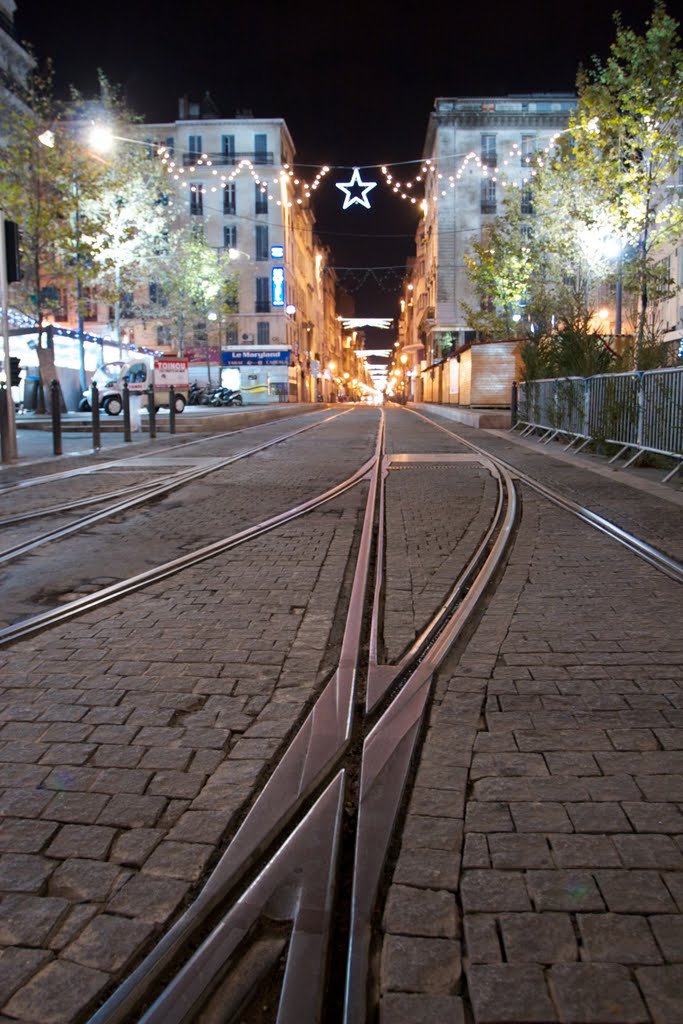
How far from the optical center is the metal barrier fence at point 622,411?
34.1 feet

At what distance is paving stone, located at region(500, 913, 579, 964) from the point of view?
1714 millimetres

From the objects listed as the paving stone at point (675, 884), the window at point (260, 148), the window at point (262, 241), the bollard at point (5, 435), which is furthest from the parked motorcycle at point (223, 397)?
the paving stone at point (675, 884)

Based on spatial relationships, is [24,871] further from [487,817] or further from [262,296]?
[262,296]

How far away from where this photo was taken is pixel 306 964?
5.54 feet

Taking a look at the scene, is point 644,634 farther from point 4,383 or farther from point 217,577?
point 4,383

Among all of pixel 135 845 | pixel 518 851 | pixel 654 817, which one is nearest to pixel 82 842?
pixel 135 845

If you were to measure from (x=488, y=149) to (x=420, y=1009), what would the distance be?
61567 mm

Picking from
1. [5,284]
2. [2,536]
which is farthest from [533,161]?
[2,536]

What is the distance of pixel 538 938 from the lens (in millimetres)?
1772

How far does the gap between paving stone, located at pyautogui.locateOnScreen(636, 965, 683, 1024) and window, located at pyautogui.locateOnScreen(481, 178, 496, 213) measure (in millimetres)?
59090

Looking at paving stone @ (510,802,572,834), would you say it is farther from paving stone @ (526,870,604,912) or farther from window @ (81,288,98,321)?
window @ (81,288,98,321)

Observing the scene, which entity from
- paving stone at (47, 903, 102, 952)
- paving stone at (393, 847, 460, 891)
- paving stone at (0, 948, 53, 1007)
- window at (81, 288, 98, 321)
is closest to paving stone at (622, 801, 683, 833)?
paving stone at (393, 847, 460, 891)

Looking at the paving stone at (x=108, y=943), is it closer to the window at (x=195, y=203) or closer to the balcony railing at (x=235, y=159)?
the window at (x=195, y=203)

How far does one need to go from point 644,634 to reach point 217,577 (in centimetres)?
258
